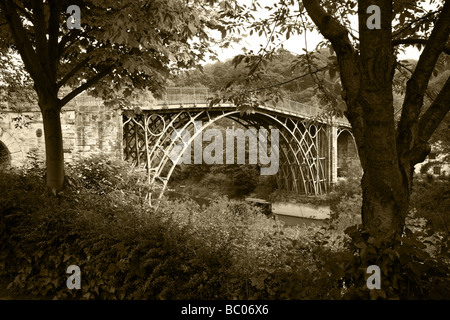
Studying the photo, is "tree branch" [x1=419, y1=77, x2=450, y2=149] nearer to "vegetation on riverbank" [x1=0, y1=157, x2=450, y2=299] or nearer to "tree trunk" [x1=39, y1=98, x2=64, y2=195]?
"vegetation on riverbank" [x1=0, y1=157, x2=450, y2=299]

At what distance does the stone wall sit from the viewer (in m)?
11.6

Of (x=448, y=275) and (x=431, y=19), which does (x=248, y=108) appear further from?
(x=448, y=275)

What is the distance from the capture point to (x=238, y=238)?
4562mm

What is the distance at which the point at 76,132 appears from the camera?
462 inches

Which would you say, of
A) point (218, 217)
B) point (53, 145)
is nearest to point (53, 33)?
point (53, 145)

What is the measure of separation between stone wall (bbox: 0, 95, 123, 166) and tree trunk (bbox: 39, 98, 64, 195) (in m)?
4.97

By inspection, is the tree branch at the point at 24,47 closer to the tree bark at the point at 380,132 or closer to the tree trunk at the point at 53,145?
the tree trunk at the point at 53,145

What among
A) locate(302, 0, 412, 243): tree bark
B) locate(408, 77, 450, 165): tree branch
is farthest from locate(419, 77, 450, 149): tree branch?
locate(302, 0, 412, 243): tree bark

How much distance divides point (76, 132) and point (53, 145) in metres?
6.07

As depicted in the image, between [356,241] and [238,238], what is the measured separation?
1827 millimetres

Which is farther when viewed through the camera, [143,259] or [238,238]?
[238,238]
